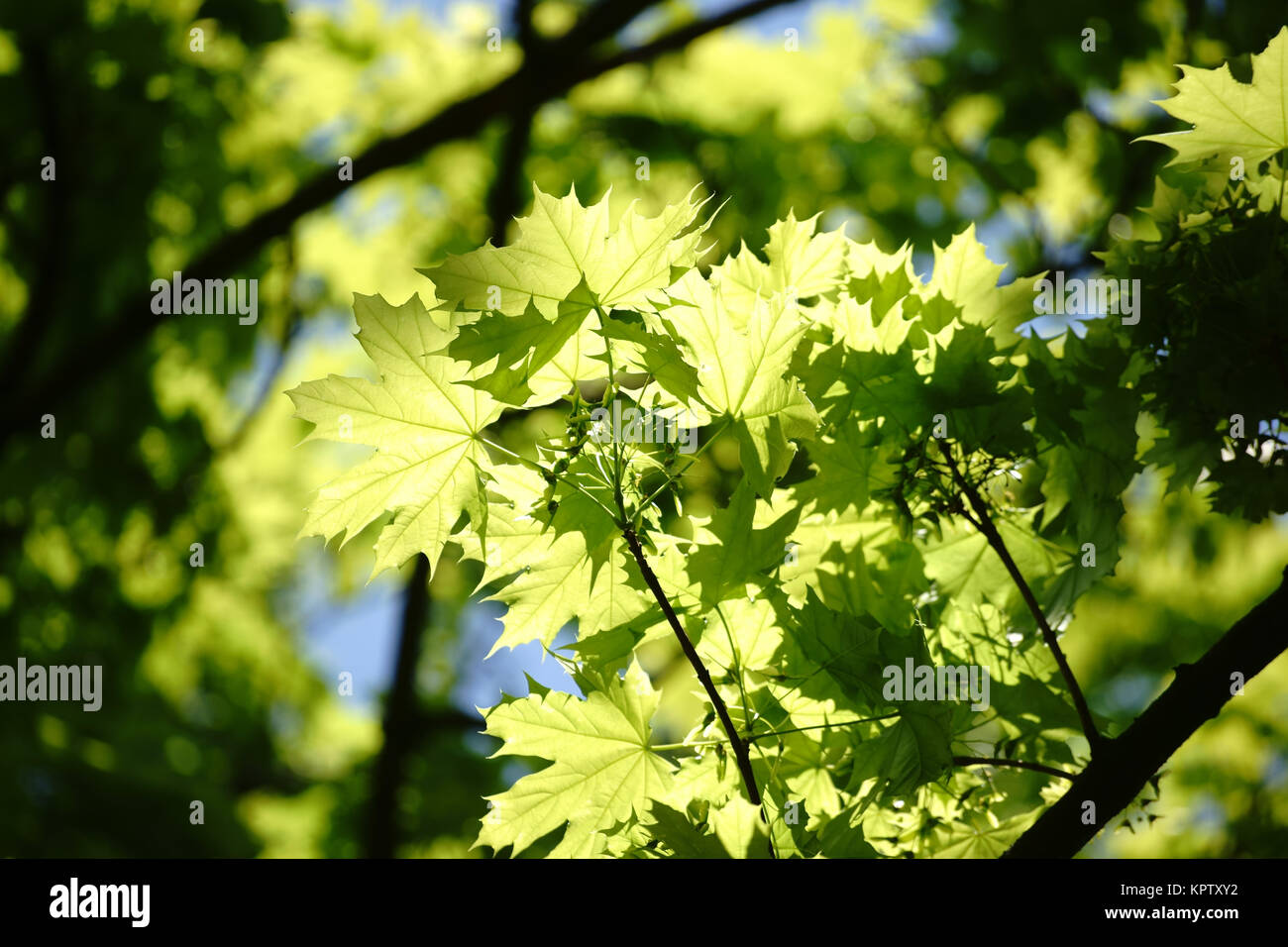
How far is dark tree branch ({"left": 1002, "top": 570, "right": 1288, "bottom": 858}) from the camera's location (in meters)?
1.18

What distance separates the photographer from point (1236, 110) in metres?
1.43

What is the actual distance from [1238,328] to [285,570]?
36.1 ft

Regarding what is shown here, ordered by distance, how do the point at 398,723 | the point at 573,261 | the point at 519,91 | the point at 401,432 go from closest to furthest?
the point at 573,261 < the point at 401,432 < the point at 519,91 < the point at 398,723

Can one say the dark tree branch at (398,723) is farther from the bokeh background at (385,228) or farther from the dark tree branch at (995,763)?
the dark tree branch at (995,763)

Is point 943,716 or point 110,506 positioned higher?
point 110,506

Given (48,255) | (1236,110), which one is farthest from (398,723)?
(1236,110)

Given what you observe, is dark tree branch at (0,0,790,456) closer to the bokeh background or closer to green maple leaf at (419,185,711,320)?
the bokeh background

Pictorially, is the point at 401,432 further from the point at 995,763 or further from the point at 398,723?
the point at 398,723

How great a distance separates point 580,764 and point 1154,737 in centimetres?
75

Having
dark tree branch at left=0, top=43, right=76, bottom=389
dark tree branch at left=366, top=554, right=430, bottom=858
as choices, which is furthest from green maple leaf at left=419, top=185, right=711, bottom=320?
dark tree branch at left=0, top=43, right=76, bottom=389

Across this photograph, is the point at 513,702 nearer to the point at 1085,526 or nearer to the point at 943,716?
the point at 943,716

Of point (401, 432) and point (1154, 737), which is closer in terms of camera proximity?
point (1154, 737)

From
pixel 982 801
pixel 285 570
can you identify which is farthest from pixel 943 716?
pixel 285 570

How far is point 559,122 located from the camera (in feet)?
24.7
